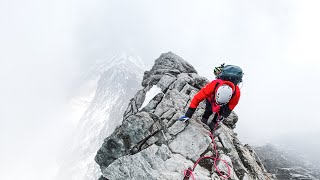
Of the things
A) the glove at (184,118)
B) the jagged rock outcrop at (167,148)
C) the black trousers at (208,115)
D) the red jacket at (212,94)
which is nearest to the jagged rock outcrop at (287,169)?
→ the jagged rock outcrop at (167,148)

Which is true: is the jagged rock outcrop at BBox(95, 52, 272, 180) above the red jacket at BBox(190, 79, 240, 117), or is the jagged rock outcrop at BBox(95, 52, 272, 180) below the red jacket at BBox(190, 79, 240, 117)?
below

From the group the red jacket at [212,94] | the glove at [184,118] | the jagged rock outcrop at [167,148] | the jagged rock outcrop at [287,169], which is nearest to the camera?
the jagged rock outcrop at [167,148]

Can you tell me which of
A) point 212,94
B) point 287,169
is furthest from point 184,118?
point 287,169

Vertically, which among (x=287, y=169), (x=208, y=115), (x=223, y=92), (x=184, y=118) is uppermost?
(x=287, y=169)

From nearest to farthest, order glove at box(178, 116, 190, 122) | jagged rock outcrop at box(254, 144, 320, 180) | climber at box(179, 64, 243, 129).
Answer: climber at box(179, 64, 243, 129) < glove at box(178, 116, 190, 122) < jagged rock outcrop at box(254, 144, 320, 180)

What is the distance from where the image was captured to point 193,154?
56.6ft

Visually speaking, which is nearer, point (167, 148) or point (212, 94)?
point (167, 148)

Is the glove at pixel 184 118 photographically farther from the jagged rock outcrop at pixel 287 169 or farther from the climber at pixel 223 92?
the jagged rock outcrop at pixel 287 169

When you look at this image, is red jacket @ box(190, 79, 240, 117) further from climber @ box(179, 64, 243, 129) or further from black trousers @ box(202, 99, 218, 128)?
black trousers @ box(202, 99, 218, 128)

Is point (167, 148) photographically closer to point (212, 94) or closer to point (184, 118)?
point (184, 118)

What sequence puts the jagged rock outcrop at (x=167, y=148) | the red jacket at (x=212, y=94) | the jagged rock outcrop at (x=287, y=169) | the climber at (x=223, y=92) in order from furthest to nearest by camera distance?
1. the jagged rock outcrop at (x=287, y=169)
2. the red jacket at (x=212, y=94)
3. the climber at (x=223, y=92)
4. the jagged rock outcrop at (x=167, y=148)

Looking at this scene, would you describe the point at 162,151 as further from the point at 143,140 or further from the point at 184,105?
the point at 184,105

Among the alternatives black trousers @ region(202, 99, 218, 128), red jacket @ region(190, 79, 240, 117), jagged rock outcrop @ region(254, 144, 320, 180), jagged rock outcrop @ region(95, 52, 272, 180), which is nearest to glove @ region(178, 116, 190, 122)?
jagged rock outcrop @ region(95, 52, 272, 180)

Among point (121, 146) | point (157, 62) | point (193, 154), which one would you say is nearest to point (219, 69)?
point (193, 154)
